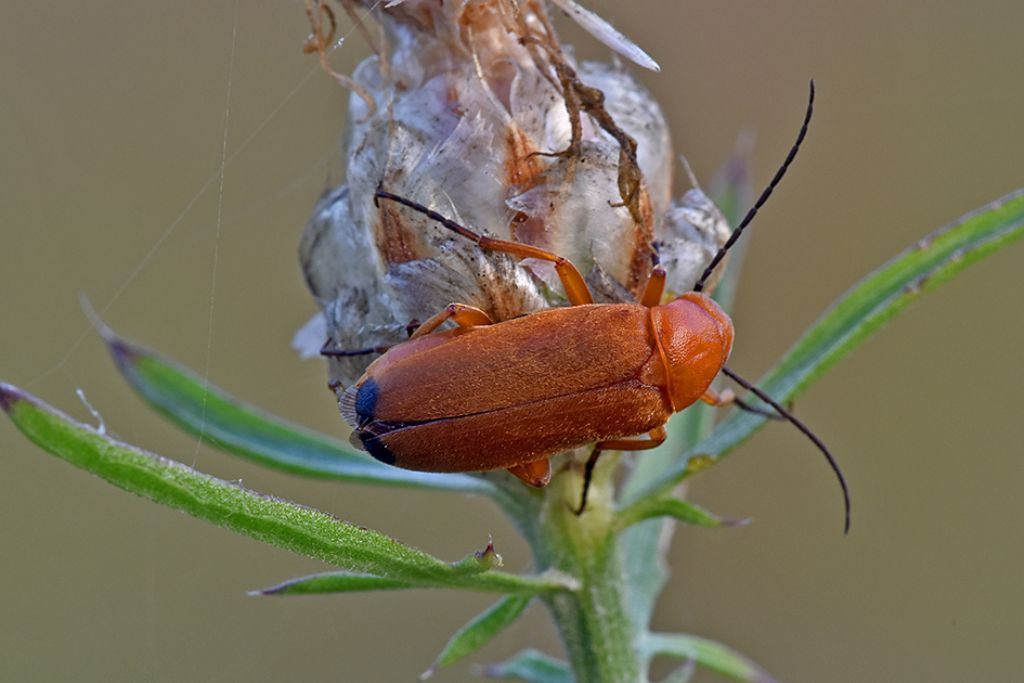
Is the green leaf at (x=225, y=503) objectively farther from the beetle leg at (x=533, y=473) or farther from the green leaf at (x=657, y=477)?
the green leaf at (x=657, y=477)

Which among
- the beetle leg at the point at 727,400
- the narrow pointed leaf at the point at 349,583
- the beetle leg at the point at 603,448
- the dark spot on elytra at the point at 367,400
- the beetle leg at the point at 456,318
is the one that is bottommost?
the beetle leg at the point at 727,400

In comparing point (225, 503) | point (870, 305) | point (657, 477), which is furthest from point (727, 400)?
point (225, 503)

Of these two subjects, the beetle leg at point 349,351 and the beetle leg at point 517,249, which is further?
the beetle leg at point 349,351

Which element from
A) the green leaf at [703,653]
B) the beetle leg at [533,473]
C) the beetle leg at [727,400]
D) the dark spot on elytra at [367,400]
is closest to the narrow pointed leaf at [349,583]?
the beetle leg at [533,473]

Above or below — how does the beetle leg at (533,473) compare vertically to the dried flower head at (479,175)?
below

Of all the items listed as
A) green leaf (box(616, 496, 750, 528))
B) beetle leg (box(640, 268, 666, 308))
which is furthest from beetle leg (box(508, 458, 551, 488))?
beetle leg (box(640, 268, 666, 308))

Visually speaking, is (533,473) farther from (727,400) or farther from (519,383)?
(727,400)

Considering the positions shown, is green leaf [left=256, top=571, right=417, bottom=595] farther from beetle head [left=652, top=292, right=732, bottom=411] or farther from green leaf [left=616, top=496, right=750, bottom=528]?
beetle head [left=652, top=292, right=732, bottom=411]
